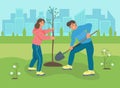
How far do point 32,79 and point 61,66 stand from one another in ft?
8.12

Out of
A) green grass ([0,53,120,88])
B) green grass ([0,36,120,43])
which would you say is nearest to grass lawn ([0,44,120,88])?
green grass ([0,53,120,88])

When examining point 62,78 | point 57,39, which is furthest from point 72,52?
point 57,39

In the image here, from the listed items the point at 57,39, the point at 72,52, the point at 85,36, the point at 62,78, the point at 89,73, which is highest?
the point at 85,36

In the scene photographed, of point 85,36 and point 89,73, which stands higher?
point 85,36

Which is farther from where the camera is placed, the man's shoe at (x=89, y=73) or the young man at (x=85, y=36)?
the man's shoe at (x=89, y=73)

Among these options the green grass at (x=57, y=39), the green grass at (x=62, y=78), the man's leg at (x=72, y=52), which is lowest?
the green grass at (x=62, y=78)

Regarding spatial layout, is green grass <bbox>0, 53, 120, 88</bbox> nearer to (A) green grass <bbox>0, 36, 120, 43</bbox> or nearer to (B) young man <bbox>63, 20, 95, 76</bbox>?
(B) young man <bbox>63, 20, 95, 76</bbox>

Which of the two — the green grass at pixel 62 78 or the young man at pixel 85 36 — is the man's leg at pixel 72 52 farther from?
the green grass at pixel 62 78

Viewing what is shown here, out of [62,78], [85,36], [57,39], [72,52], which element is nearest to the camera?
[62,78]

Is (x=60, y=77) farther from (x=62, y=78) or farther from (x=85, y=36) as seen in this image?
(x=85, y=36)

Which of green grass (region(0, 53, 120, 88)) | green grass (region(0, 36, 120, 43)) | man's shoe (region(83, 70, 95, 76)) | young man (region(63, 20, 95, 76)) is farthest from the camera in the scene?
green grass (region(0, 36, 120, 43))

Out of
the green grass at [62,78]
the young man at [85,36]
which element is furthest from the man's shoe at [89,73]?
the green grass at [62,78]

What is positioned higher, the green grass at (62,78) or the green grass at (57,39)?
the green grass at (57,39)

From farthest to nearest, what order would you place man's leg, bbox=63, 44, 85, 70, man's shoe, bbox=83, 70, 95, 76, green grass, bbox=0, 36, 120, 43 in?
green grass, bbox=0, 36, 120, 43 → man's leg, bbox=63, 44, 85, 70 → man's shoe, bbox=83, 70, 95, 76
